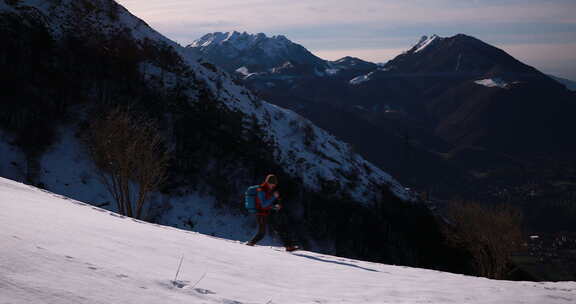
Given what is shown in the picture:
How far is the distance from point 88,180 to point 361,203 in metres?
26.5

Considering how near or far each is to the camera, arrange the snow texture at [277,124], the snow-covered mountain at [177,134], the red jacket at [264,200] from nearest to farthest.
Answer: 1. the red jacket at [264,200]
2. the snow-covered mountain at [177,134]
3. the snow texture at [277,124]

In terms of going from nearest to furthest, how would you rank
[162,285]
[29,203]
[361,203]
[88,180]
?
1. [162,285]
2. [29,203]
3. [88,180]
4. [361,203]

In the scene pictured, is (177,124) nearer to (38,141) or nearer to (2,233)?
(38,141)

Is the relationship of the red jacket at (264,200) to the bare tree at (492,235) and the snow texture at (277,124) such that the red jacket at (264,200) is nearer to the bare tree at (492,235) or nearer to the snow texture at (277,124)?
the bare tree at (492,235)

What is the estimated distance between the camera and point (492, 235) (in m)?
31.4

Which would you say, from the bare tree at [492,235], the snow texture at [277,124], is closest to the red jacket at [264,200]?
the bare tree at [492,235]

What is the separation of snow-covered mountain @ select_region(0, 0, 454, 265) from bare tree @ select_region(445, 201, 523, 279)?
9429mm

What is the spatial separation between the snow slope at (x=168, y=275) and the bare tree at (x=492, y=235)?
24665 mm

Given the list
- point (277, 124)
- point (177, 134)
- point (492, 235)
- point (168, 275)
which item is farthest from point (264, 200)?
point (277, 124)

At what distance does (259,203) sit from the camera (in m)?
11.4

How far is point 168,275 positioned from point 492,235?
31759 millimetres

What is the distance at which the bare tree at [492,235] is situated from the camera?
3055cm

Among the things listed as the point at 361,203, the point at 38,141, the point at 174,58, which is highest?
the point at 174,58

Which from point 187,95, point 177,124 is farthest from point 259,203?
point 187,95
